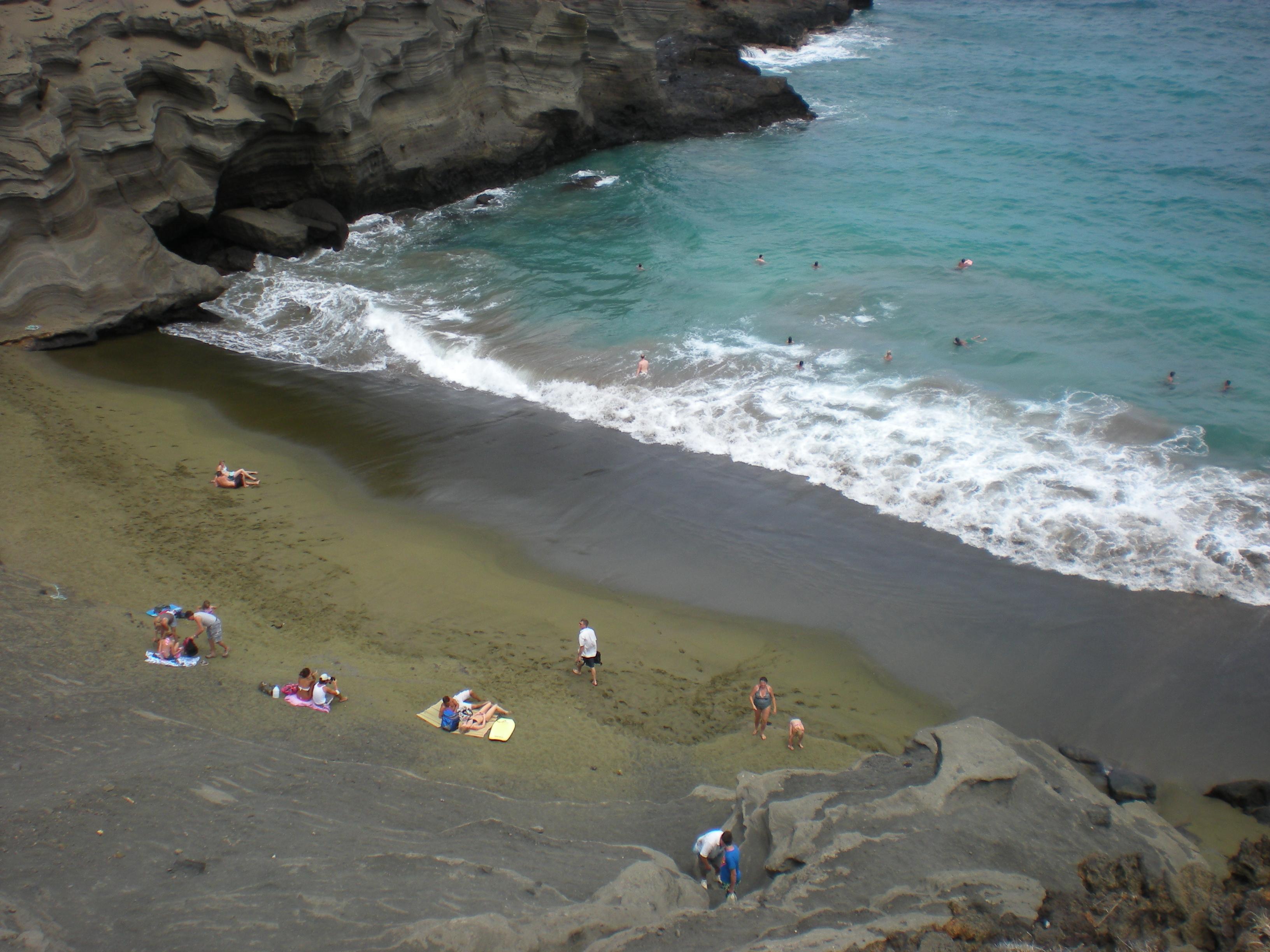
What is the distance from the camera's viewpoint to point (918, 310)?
22.1 metres

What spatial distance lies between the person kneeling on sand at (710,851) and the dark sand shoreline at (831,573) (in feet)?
15.3

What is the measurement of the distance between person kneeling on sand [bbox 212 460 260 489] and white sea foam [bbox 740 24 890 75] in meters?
38.0

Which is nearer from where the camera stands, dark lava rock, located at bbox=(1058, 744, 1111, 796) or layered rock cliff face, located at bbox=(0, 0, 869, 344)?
dark lava rock, located at bbox=(1058, 744, 1111, 796)

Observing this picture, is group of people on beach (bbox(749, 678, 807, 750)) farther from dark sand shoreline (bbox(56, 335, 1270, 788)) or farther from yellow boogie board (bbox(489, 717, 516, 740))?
yellow boogie board (bbox(489, 717, 516, 740))

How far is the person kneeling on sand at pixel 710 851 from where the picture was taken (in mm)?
8758

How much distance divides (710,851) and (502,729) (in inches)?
→ 126

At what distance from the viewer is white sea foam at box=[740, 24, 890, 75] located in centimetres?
4588

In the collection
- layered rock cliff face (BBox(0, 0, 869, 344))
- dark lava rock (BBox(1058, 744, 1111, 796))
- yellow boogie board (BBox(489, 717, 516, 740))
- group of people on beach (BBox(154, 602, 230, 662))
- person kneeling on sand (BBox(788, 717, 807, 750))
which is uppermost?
layered rock cliff face (BBox(0, 0, 869, 344))

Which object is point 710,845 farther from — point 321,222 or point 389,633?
point 321,222

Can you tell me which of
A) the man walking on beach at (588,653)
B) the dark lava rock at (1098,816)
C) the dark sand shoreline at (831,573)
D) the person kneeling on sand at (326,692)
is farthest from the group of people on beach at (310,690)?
the dark lava rock at (1098,816)

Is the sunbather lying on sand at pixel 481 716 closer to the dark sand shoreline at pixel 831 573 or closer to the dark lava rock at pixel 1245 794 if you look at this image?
the dark sand shoreline at pixel 831 573

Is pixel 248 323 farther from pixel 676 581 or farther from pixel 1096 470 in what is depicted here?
pixel 1096 470

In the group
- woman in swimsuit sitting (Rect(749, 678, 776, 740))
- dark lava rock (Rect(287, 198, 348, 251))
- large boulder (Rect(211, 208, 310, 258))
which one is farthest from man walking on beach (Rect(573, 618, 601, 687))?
dark lava rock (Rect(287, 198, 348, 251))

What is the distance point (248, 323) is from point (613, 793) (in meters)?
17.2
